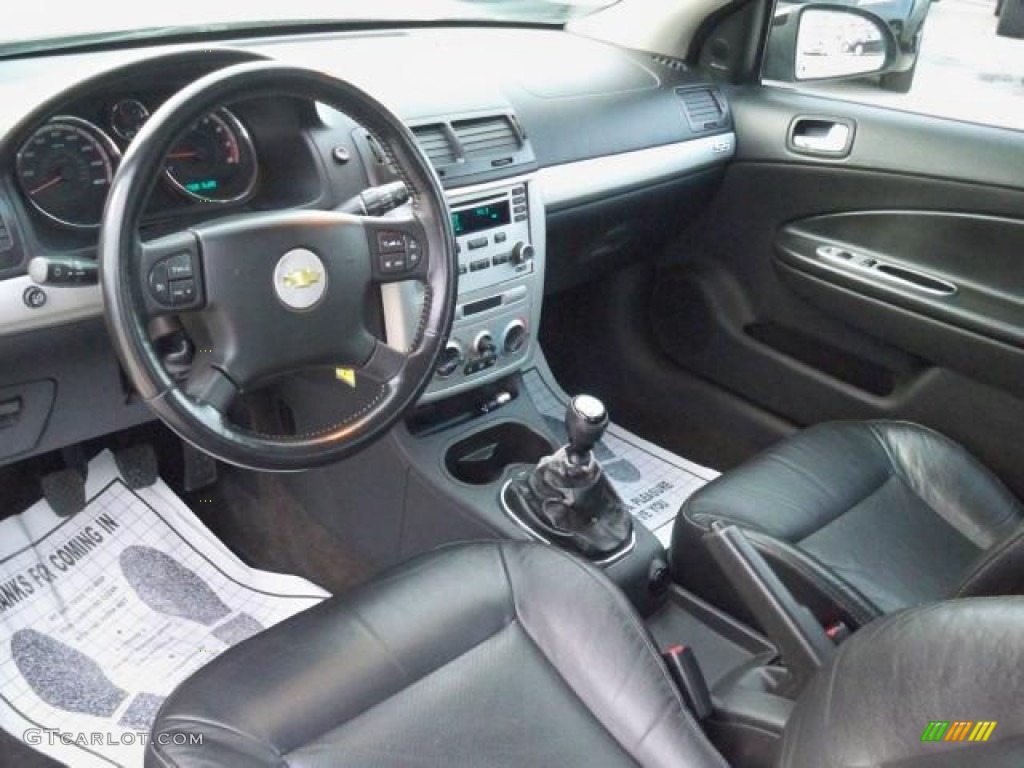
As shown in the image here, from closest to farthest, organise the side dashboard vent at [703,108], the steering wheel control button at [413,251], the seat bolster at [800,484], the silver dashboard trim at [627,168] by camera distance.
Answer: the steering wheel control button at [413,251], the seat bolster at [800,484], the silver dashboard trim at [627,168], the side dashboard vent at [703,108]

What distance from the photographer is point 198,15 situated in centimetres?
167

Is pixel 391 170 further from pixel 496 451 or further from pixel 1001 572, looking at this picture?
Answer: pixel 1001 572

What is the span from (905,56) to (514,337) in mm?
1007

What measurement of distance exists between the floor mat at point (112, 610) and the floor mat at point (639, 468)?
513 mm

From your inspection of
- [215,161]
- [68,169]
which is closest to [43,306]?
[68,169]

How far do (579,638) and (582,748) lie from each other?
132 millimetres

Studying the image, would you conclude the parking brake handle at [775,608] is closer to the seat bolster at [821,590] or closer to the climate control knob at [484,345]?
the seat bolster at [821,590]

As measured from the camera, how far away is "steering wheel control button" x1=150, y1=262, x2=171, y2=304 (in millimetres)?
1059

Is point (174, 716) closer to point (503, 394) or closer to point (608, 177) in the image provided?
point (503, 394)

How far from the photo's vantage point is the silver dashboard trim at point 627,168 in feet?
5.81

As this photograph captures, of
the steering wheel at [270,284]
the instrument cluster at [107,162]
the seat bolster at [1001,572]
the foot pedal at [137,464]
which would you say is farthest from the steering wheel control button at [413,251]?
Answer: the foot pedal at [137,464]

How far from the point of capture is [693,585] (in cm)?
163

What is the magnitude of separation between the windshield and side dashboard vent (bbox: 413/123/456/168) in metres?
0.40

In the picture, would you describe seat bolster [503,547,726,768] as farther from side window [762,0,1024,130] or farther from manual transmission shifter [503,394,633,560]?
side window [762,0,1024,130]
